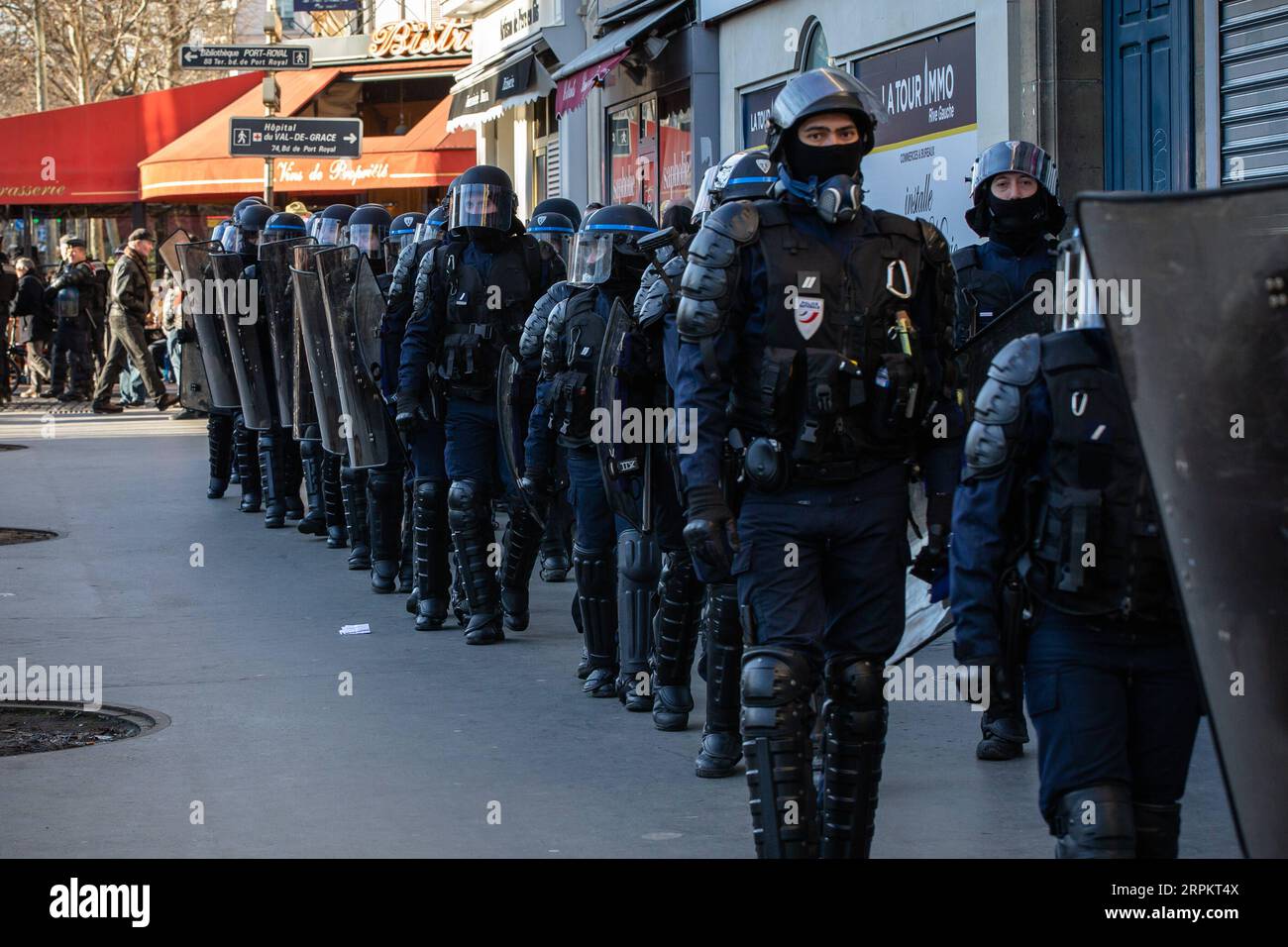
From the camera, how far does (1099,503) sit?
12.7 ft

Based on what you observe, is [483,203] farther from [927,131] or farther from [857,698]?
[927,131]

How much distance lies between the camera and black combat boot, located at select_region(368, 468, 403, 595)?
10266mm

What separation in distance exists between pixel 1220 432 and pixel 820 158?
64.2 inches

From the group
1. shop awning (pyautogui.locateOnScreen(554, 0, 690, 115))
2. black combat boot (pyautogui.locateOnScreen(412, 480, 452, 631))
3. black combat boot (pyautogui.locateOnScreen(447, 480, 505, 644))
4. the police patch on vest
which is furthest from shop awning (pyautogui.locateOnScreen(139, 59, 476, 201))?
the police patch on vest

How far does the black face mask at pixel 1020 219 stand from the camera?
21.9ft

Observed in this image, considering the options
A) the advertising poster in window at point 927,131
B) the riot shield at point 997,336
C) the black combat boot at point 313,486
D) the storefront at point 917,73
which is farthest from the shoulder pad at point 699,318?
the black combat boot at point 313,486

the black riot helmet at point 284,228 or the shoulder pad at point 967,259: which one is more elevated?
the black riot helmet at point 284,228

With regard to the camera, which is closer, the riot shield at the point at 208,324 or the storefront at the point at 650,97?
the riot shield at the point at 208,324

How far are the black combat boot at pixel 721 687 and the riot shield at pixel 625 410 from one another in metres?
0.70

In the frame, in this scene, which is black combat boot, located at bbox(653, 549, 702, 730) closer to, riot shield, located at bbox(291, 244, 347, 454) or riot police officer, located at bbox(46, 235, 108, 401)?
riot shield, located at bbox(291, 244, 347, 454)

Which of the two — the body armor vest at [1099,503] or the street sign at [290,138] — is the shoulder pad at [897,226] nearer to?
the body armor vest at [1099,503]
